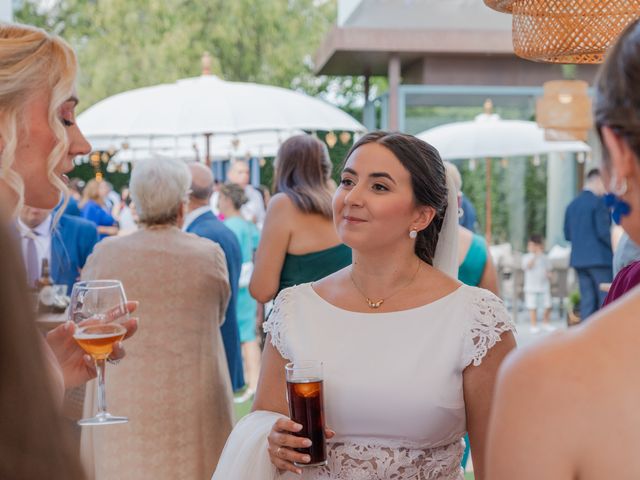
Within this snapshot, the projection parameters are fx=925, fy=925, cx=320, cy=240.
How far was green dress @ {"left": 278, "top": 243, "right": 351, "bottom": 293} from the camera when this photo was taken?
4703mm

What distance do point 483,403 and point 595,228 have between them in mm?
7413

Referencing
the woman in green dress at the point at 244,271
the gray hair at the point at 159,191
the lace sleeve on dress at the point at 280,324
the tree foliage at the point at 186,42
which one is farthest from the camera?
the tree foliage at the point at 186,42

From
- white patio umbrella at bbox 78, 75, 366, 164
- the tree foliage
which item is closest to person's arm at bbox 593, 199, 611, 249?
white patio umbrella at bbox 78, 75, 366, 164

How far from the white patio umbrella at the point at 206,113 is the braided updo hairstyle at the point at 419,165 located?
14.4ft

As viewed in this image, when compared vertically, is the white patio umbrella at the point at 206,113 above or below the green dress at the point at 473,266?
above

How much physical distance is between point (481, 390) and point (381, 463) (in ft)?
1.13

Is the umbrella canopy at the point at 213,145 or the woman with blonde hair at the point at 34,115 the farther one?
the umbrella canopy at the point at 213,145

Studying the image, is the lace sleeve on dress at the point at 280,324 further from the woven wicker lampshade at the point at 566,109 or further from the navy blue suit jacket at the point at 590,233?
the navy blue suit jacket at the point at 590,233

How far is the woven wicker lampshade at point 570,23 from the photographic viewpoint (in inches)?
98.4

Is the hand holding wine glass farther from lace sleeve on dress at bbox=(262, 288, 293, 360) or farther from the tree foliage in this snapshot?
the tree foliage

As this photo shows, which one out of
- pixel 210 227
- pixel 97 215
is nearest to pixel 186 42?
pixel 97 215

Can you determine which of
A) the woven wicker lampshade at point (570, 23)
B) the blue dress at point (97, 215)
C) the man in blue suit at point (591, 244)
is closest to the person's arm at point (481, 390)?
the woven wicker lampshade at point (570, 23)

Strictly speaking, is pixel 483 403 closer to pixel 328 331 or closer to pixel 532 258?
pixel 328 331

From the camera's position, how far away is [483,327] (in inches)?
103
